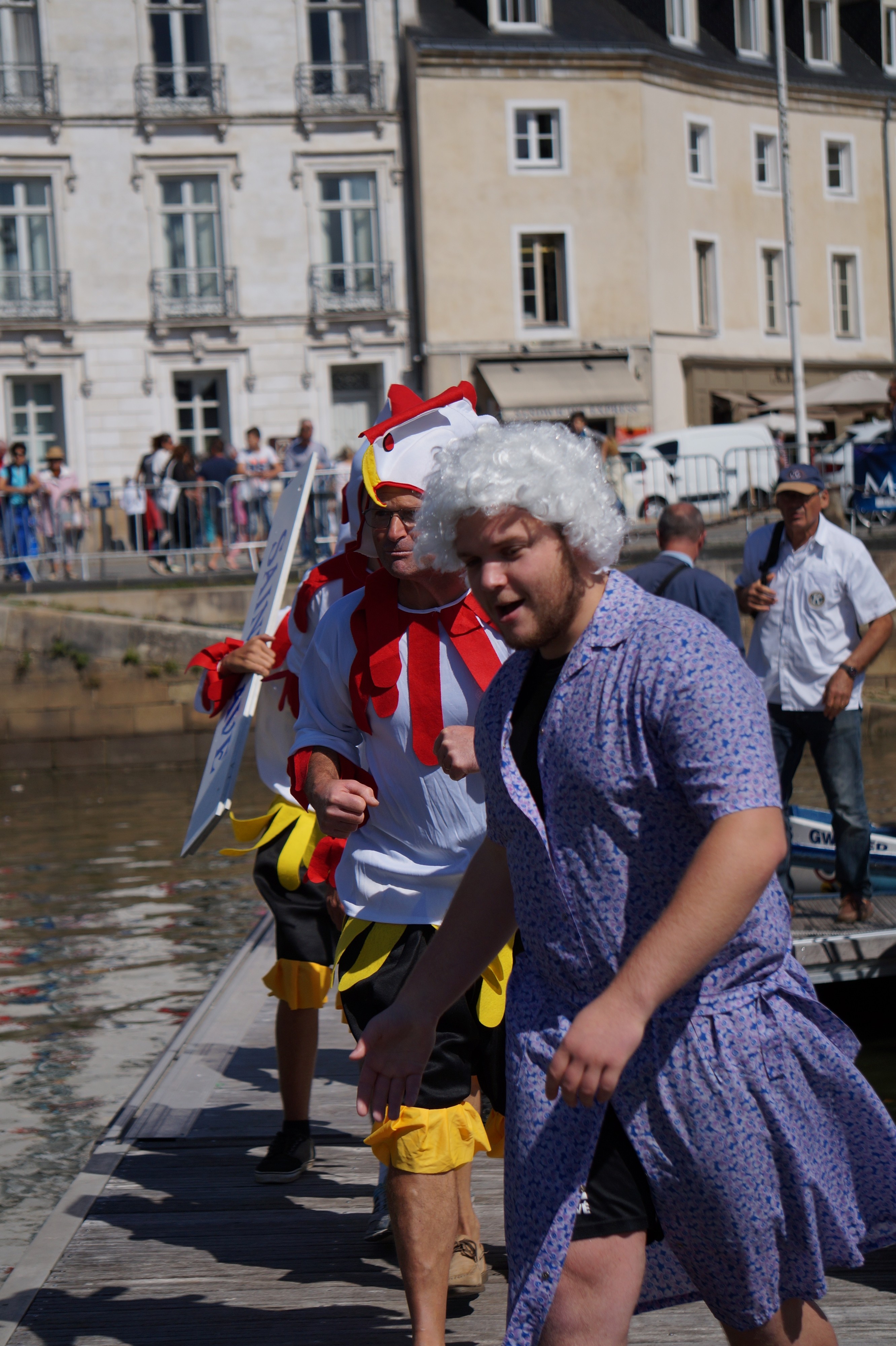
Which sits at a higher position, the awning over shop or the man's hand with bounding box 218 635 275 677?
the awning over shop

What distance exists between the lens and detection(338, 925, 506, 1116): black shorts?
3.59m

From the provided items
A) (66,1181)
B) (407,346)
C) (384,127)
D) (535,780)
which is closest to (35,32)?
(384,127)

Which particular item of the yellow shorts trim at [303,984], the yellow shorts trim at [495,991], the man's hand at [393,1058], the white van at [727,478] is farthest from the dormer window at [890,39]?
the man's hand at [393,1058]

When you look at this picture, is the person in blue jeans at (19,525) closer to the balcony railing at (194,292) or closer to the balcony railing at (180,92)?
the balcony railing at (194,292)

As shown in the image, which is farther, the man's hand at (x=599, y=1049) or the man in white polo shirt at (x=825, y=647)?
the man in white polo shirt at (x=825, y=647)

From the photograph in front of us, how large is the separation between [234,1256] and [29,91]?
112 ft

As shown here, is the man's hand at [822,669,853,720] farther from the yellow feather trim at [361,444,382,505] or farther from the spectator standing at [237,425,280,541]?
the spectator standing at [237,425,280,541]

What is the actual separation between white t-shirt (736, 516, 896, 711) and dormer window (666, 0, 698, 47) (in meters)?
33.4

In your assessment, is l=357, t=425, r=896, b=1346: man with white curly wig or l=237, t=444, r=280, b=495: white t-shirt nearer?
l=357, t=425, r=896, b=1346: man with white curly wig

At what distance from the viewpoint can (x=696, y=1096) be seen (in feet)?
8.00

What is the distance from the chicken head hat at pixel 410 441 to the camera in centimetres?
381

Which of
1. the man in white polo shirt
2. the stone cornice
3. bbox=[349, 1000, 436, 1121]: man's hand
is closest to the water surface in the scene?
the man in white polo shirt

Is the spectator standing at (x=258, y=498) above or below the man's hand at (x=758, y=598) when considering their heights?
above

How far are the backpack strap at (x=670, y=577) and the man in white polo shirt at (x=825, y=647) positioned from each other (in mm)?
325
